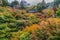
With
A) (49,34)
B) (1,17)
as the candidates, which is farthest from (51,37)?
(1,17)

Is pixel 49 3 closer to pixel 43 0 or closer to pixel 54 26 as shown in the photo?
pixel 43 0

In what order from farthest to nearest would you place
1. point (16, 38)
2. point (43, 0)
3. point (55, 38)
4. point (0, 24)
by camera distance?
point (43, 0)
point (0, 24)
point (16, 38)
point (55, 38)

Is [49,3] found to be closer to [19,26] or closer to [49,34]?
[19,26]

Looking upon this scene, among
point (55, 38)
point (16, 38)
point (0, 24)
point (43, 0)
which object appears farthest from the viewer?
point (43, 0)

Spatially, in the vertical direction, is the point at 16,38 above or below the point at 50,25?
below

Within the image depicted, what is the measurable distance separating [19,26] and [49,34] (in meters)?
2.83

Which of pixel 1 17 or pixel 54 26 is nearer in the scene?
pixel 54 26

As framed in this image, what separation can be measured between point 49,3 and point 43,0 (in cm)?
55

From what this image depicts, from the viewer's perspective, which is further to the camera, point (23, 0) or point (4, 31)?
point (23, 0)

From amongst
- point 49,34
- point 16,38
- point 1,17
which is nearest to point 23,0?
point 1,17

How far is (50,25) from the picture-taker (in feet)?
33.8

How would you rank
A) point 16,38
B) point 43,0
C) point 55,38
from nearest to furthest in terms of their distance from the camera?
point 55,38 → point 16,38 → point 43,0

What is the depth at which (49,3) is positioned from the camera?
63.4 ft

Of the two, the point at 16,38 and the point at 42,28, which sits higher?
the point at 42,28
